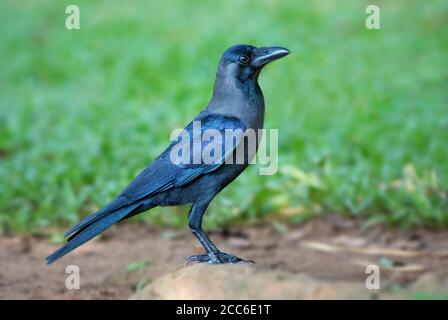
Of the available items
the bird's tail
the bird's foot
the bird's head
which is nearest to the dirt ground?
the bird's foot

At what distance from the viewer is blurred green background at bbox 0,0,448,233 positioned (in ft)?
21.3

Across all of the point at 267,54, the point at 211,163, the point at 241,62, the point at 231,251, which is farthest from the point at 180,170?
the point at 231,251

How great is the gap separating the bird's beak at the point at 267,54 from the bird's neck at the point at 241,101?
0.11 m

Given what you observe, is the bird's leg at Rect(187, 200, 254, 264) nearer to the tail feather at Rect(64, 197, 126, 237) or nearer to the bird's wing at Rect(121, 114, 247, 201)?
the bird's wing at Rect(121, 114, 247, 201)

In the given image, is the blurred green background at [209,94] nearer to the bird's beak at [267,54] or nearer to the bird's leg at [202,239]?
the bird's leg at [202,239]

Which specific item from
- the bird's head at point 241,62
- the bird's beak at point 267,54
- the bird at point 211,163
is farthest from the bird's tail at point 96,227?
the bird's beak at point 267,54

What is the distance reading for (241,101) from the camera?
13.1ft

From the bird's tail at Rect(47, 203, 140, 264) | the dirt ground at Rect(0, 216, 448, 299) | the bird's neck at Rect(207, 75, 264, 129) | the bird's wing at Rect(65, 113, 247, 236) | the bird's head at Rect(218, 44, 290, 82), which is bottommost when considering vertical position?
the dirt ground at Rect(0, 216, 448, 299)

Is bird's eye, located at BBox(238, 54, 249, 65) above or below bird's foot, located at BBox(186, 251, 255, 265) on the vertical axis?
above

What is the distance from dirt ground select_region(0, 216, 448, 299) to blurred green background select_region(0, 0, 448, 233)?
18 cm

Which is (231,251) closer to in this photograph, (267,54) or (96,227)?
(96,227)

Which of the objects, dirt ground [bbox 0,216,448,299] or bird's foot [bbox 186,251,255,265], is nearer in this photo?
bird's foot [bbox 186,251,255,265]

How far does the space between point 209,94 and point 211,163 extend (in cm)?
487
